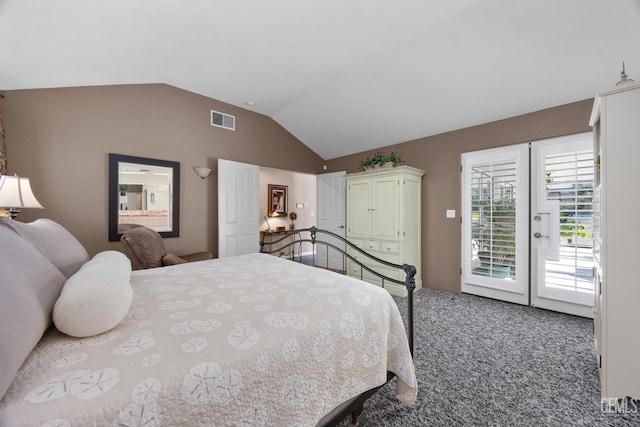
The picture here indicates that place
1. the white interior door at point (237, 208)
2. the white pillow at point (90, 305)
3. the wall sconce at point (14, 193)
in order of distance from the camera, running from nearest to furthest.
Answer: the white pillow at point (90, 305) → the wall sconce at point (14, 193) → the white interior door at point (237, 208)

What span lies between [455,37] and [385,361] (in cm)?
297

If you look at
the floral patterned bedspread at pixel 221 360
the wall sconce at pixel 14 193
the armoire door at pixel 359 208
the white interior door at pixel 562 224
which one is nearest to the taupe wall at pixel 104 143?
the wall sconce at pixel 14 193

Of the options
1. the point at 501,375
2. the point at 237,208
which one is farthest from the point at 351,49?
the point at 501,375

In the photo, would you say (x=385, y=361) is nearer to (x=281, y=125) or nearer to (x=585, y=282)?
(x=585, y=282)

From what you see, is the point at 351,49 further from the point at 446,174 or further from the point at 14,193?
the point at 14,193

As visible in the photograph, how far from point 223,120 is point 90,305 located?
399 cm

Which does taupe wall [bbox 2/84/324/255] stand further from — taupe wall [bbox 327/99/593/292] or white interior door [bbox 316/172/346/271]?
taupe wall [bbox 327/99/593/292]

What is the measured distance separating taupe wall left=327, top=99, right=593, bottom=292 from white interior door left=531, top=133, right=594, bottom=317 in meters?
0.35

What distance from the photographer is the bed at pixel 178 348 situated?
Answer: 27.3 inches

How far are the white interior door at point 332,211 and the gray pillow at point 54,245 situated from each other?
4.23 metres

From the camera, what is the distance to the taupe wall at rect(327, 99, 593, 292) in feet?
11.5

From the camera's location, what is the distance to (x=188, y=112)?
3.98 m

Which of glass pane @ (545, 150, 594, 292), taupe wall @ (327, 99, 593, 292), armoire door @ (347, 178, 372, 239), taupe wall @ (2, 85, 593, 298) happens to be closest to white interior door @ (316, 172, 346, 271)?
armoire door @ (347, 178, 372, 239)

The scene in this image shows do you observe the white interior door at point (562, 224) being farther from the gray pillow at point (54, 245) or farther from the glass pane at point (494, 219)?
the gray pillow at point (54, 245)
